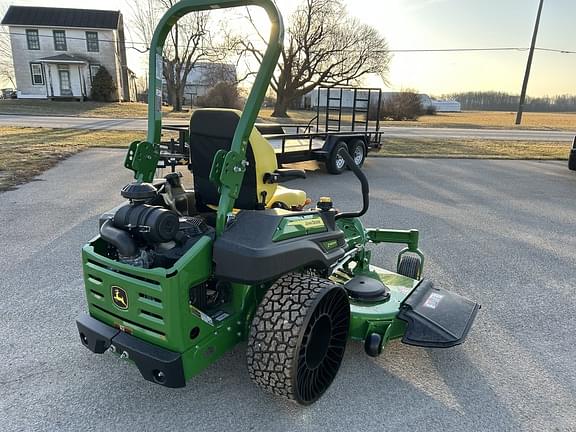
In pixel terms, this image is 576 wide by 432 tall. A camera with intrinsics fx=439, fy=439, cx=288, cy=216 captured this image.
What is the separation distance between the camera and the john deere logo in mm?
2324

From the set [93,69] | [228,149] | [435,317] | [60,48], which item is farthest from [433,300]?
[60,48]

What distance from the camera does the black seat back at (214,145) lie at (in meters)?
2.74

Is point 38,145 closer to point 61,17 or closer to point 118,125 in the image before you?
point 118,125

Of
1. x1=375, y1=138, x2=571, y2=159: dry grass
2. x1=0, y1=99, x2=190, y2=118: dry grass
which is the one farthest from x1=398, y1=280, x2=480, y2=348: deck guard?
x1=0, y1=99, x2=190, y2=118: dry grass

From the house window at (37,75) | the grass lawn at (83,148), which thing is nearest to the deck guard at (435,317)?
the grass lawn at (83,148)

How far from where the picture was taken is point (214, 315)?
8.25ft

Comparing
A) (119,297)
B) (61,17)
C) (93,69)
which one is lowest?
(119,297)

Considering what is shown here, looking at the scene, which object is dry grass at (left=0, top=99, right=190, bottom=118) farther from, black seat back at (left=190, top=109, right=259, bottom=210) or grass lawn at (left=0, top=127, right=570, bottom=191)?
black seat back at (left=190, top=109, right=259, bottom=210)

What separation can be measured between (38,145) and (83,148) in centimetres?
145

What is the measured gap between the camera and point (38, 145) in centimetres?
1274

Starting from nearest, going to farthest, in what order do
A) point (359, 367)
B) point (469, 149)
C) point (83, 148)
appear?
point (359, 367) < point (83, 148) < point (469, 149)

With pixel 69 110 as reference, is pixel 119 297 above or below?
above

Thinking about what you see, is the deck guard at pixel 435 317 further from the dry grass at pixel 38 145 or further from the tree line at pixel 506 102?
the tree line at pixel 506 102

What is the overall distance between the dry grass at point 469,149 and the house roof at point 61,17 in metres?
30.4
